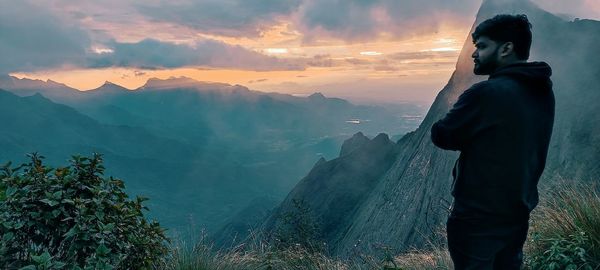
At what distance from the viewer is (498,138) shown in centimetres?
324

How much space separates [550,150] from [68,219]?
37.6 m

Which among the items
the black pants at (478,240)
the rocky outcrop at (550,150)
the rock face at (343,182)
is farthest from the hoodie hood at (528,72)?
the rock face at (343,182)

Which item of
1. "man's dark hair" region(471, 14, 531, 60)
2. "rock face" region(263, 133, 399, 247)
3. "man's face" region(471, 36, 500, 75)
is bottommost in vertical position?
"rock face" region(263, 133, 399, 247)

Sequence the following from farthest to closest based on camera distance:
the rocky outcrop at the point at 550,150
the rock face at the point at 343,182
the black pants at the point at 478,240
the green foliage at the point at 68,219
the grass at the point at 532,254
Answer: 1. the rock face at the point at 343,182
2. the rocky outcrop at the point at 550,150
3. the grass at the point at 532,254
4. the green foliage at the point at 68,219
5. the black pants at the point at 478,240

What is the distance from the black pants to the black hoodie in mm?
63

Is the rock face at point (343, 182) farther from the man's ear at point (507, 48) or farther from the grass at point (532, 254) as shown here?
the man's ear at point (507, 48)

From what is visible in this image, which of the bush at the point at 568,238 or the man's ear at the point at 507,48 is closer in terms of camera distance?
the man's ear at the point at 507,48

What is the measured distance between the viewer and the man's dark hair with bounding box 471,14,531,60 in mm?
3396

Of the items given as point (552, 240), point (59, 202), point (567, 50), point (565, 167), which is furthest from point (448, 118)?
point (567, 50)

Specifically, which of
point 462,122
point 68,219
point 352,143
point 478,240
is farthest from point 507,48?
point 352,143

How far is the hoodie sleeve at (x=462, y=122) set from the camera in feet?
10.7

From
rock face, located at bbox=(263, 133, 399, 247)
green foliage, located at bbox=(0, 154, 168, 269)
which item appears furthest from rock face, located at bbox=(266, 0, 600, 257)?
green foliage, located at bbox=(0, 154, 168, 269)

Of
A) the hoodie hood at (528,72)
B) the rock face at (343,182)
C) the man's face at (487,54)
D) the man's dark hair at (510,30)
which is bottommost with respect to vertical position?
the rock face at (343,182)

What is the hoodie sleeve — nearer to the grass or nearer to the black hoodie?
the black hoodie
